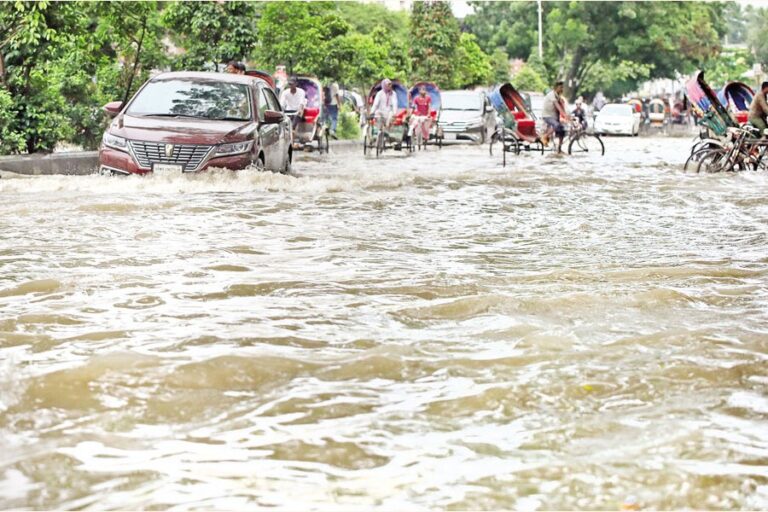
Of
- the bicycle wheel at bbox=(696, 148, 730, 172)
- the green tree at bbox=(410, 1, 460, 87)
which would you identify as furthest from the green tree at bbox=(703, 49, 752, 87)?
the bicycle wheel at bbox=(696, 148, 730, 172)

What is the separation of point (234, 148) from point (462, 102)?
22.7 meters

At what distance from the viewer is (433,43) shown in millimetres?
48719

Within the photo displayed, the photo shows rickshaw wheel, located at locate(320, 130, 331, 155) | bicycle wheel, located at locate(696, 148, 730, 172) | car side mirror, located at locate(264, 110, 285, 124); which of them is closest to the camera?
car side mirror, located at locate(264, 110, 285, 124)

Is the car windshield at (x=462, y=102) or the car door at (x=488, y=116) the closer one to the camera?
the car windshield at (x=462, y=102)

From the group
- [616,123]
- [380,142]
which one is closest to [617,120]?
[616,123]

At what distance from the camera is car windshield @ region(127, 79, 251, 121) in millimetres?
14836

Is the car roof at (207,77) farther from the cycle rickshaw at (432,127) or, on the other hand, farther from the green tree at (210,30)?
the cycle rickshaw at (432,127)

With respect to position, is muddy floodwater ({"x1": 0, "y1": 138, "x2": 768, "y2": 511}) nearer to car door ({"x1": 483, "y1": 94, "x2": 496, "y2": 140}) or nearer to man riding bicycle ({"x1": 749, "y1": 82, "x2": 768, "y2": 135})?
man riding bicycle ({"x1": 749, "y1": 82, "x2": 768, "y2": 135})

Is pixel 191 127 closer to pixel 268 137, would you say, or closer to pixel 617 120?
pixel 268 137

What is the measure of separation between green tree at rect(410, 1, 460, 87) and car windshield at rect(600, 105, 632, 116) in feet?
20.1

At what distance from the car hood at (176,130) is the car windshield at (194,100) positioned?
218mm

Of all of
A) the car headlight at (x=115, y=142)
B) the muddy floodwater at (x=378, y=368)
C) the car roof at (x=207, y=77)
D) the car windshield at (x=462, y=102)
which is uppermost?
the car roof at (x=207, y=77)

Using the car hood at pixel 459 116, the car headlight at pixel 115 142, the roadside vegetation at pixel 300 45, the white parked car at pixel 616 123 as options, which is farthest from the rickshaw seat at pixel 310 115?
the white parked car at pixel 616 123

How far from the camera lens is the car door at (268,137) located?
15461 mm
